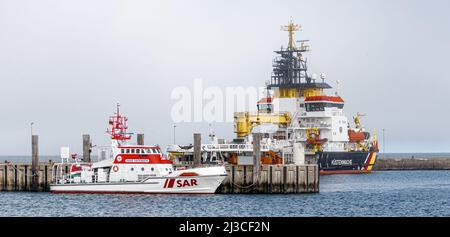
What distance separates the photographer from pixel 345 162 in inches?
3957

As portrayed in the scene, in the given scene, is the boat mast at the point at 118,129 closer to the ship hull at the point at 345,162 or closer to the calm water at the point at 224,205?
the calm water at the point at 224,205

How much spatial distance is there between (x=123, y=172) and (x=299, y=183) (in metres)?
11.8

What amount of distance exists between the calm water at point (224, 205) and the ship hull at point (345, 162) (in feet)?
110

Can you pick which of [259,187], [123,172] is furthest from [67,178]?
[259,187]

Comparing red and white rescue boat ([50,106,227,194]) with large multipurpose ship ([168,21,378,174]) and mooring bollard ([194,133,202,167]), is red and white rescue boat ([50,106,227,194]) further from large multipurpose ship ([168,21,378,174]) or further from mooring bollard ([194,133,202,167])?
large multipurpose ship ([168,21,378,174])

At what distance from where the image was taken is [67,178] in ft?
199

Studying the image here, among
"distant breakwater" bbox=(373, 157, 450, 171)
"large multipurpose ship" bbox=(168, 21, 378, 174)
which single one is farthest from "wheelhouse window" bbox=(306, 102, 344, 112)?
"distant breakwater" bbox=(373, 157, 450, 171)

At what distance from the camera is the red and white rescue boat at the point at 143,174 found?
56.4 metres

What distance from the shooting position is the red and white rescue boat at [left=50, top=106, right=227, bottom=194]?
5644 centimetres

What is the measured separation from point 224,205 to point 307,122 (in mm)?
50339

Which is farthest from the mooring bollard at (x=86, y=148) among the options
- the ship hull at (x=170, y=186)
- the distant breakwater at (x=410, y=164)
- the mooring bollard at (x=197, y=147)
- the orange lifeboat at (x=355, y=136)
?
the distant breakwater at (x=410, y=164)

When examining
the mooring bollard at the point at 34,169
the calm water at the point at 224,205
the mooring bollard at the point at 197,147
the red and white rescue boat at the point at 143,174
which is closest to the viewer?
the calm water at the point at 224,205

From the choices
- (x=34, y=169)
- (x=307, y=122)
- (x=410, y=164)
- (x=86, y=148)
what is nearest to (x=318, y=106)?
(x=307, y=122)
